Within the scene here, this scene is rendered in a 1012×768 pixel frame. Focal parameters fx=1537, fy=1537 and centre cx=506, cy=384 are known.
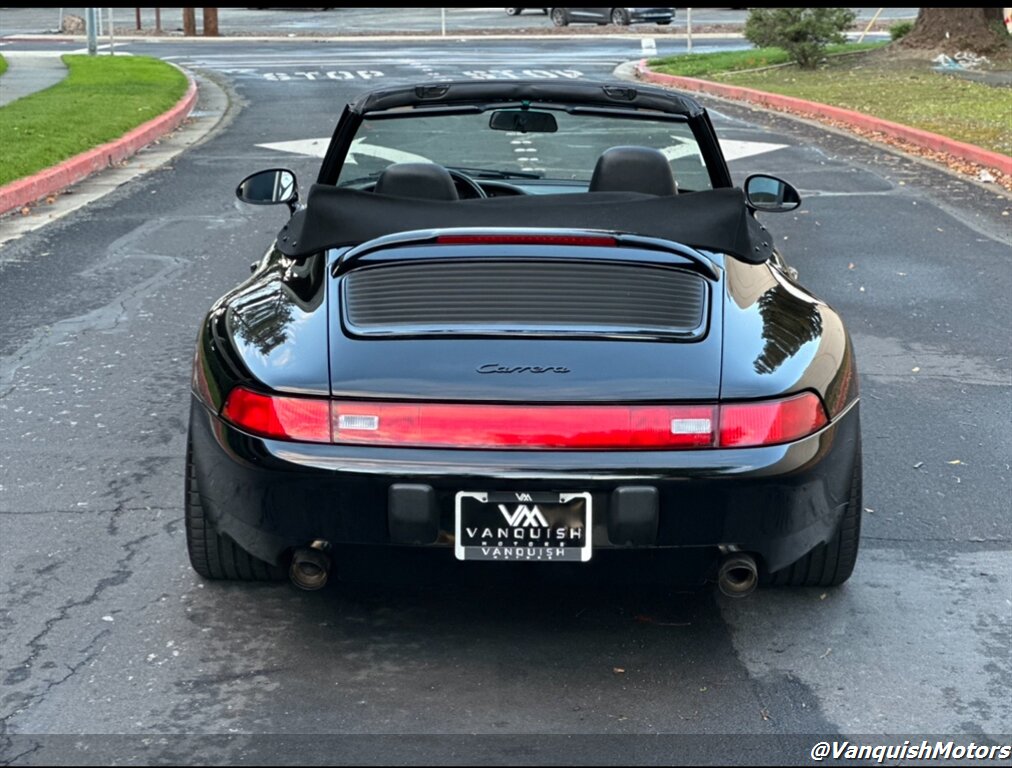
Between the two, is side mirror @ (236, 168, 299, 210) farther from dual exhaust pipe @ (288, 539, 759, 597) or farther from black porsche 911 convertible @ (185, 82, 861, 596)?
dual exhaust pipe @ (288, 539, 759, 597)

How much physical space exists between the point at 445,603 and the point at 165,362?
3.36 m

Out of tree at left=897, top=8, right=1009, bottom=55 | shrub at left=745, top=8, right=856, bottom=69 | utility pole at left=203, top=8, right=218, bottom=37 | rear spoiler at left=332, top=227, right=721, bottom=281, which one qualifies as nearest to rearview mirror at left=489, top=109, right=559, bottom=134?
rear spoiler at left=332, top=227, right=721, bottom=281

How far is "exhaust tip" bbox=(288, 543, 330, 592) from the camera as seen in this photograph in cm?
391

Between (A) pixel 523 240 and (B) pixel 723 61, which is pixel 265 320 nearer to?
(A) pixel 523 240

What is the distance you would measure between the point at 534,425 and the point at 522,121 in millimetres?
2021

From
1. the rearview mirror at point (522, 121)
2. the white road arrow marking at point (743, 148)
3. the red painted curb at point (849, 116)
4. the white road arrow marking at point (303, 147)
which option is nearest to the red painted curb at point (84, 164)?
the white road arrow marking at point (303, 147)

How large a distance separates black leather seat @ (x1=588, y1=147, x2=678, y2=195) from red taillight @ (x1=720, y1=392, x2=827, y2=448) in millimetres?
1404

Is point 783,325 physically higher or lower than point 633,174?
lower

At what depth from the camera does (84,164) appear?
14477 mm

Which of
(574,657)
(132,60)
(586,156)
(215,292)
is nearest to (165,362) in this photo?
(215,292)

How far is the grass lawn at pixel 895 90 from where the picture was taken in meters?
17.8

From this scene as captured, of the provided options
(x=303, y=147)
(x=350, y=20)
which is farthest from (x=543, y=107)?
(x=350, y=20)

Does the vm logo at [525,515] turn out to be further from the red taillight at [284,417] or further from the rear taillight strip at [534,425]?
the red taillight at [284,417]

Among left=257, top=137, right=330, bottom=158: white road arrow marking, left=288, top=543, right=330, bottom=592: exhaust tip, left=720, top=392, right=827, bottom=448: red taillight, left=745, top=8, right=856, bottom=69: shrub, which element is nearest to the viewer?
left=720, top=392, right=827, bottom=448: red taillight
